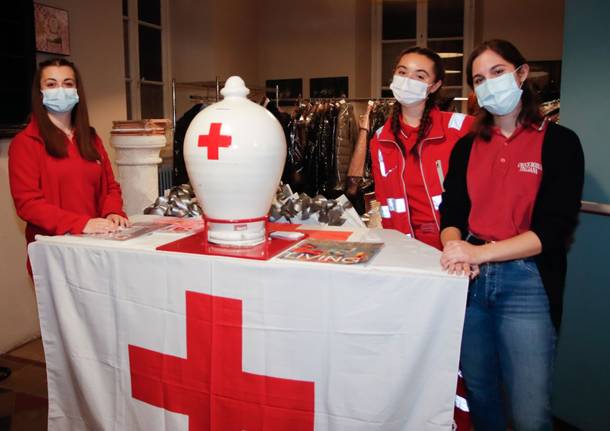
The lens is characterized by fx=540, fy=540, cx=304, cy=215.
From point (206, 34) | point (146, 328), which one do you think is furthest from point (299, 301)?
point (206, 34)

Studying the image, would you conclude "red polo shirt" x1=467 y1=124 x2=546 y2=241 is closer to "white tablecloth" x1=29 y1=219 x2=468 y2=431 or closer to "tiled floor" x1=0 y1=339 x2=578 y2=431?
"white tablecloth" x1=29 y1=219 x2=468 y2=431

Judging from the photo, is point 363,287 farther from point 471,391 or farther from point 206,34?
point 206,34

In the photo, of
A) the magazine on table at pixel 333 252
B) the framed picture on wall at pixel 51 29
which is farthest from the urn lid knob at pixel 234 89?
the framed picture on wall at pixel 51 29

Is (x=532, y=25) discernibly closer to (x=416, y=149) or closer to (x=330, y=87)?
(x=330, y=87)

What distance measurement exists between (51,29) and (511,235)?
2.68 meters

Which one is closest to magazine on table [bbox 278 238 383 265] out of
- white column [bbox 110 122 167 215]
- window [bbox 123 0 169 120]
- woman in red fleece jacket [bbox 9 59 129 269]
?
woman in red fleece jacket [bbox 9 59 129 269]

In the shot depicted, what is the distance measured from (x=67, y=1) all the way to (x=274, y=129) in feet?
8.01

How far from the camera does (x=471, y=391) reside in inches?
51.6

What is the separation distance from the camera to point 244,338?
3.96 feet

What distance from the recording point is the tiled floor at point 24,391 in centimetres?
208

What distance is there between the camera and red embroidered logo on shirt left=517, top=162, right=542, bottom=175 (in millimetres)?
1205

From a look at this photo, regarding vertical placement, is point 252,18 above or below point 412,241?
above

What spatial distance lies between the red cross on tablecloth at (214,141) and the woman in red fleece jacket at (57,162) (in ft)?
1.75

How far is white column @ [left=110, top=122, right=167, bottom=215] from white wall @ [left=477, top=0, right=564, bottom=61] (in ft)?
13.0
